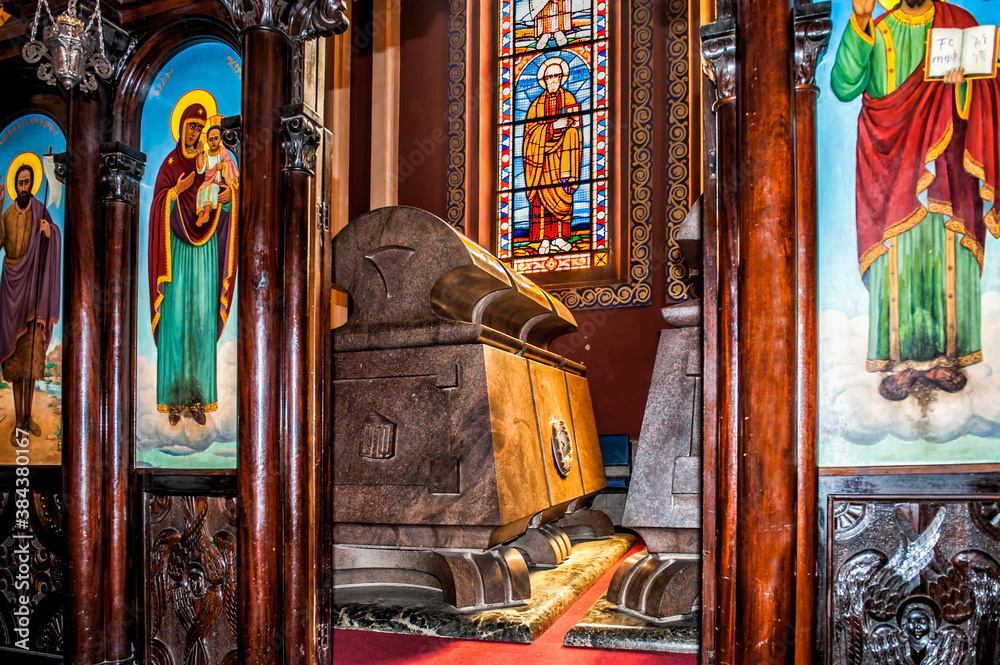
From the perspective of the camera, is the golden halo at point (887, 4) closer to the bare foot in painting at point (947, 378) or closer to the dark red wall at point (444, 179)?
the bare foot in painting at point (947, 378)

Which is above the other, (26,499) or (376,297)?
(376,297)

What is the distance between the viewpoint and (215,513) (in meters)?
2.74

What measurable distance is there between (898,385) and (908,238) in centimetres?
41

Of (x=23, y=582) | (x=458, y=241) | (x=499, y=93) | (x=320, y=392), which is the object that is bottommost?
(x=23, y=582)

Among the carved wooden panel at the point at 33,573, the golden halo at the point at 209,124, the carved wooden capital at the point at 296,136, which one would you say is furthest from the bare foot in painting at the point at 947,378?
the carved wooden panel at the point at 33,573


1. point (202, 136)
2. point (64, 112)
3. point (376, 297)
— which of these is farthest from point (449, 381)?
point (64, 112)

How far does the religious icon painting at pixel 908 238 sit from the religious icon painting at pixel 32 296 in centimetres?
294

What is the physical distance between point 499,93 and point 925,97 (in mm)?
4894

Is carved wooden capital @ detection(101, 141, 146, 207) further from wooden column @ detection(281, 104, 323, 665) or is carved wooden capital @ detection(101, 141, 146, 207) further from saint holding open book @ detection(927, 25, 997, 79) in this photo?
saint holding open book @ detection(927, 25, 997, 79)

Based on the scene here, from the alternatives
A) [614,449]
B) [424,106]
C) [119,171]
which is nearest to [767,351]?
[119,171]

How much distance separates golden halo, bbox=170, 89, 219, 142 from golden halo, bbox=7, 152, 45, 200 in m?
0.70

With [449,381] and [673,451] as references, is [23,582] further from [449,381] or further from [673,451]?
[673,451]

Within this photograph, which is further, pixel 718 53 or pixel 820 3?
pixel 718 53

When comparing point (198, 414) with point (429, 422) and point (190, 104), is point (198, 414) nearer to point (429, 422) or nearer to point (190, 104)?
point (429, 422)
